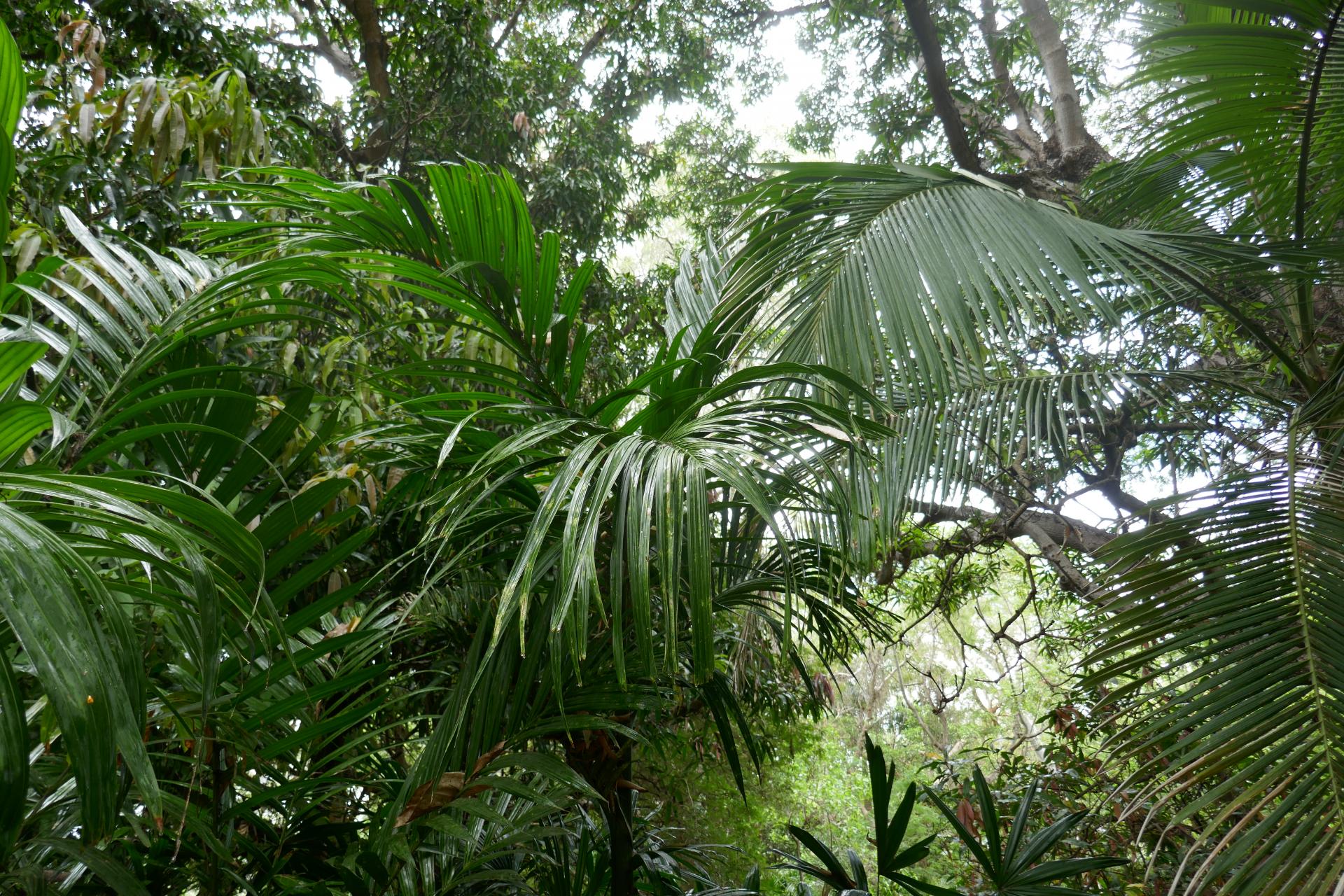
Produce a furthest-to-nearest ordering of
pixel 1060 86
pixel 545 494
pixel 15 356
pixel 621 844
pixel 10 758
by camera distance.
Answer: pixel 1060 86
pixel 621 844
pixel 545 494
pixel 15 356
pixel 10 758

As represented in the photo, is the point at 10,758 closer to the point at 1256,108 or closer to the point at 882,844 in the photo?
the point at 882,844

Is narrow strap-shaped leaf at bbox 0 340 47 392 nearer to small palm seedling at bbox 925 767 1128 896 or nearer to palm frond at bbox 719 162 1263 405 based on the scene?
palm frond at bbox 719 162 1263 405

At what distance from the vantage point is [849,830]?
8.09m

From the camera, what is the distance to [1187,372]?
1851 millimetres

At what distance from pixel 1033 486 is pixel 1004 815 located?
1103mm

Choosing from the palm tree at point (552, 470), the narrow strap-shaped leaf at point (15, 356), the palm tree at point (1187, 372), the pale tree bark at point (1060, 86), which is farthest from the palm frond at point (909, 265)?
the pale tree bark at point (1060, 86)

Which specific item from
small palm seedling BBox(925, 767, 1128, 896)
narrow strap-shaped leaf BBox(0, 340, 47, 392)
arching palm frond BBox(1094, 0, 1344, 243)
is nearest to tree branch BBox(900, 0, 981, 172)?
arching palm frond BBox(1094, 0, 1344, 243)

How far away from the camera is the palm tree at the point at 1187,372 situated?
42.3 inches

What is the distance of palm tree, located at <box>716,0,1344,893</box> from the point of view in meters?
1.07

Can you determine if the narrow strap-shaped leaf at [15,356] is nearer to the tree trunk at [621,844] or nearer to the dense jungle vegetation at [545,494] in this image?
the dense jungle vegetation at [545,494]

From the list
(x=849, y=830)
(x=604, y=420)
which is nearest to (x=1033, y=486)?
(x=604, y=420)

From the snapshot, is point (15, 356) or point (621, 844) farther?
point (621, 844)

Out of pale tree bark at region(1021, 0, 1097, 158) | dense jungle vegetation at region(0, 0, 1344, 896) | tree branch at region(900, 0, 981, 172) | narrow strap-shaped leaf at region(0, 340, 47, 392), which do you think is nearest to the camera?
narrow strap-shaped leaf at region(0, 340, 47, 392)

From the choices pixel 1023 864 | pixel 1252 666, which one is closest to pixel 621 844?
pixel 1023 864
